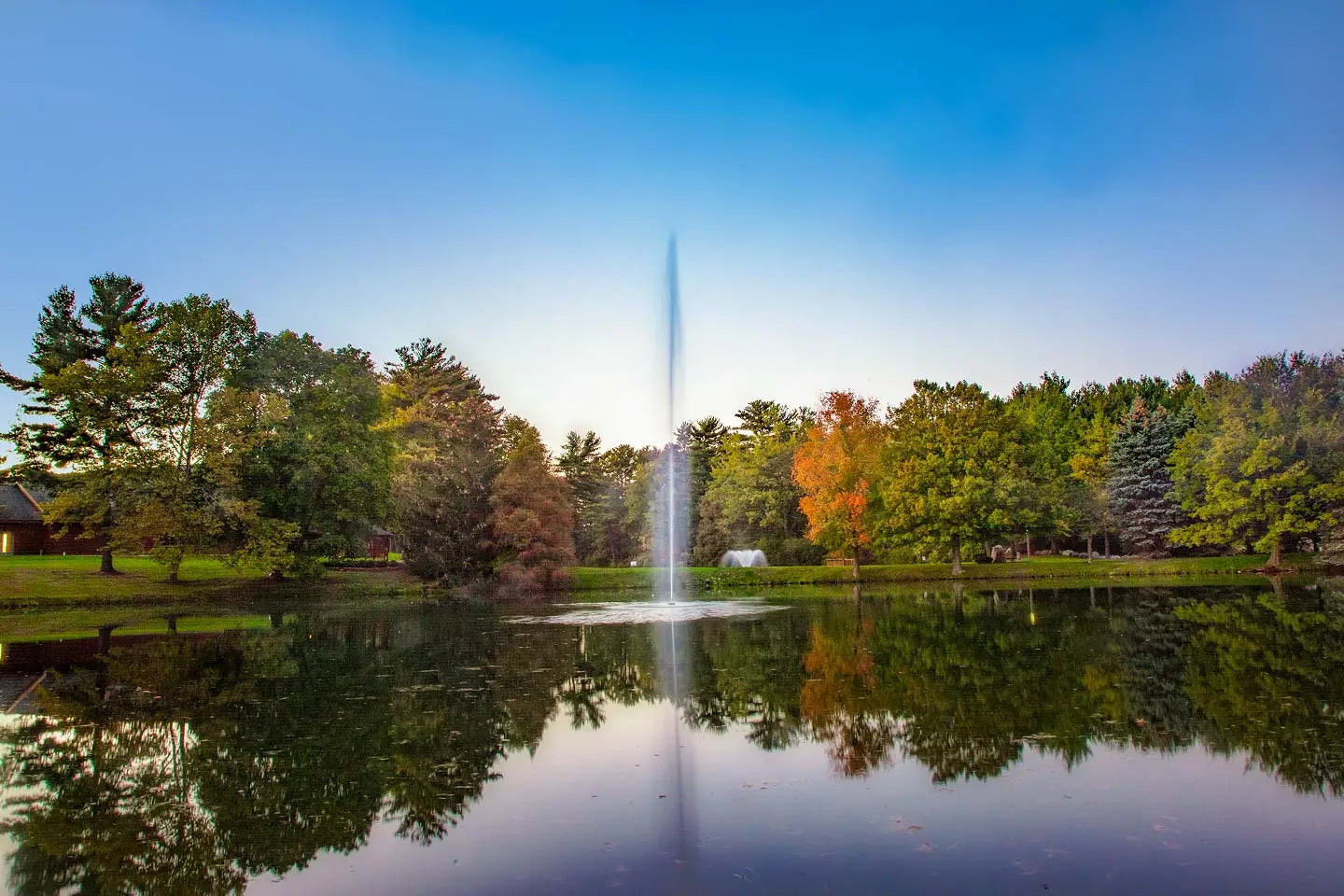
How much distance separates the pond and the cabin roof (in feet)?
150

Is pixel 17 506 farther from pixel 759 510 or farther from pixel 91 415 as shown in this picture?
pixel 759 510

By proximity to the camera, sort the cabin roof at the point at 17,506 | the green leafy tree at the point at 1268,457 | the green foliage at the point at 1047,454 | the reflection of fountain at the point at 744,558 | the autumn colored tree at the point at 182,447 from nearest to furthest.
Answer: the autumn colored tree at the point at 182,447 < the green leafy tree at the point at 1268,457 < the green foliage at the point at 1047,454 < the cabin roof at the point at 17,506 < the reflection of fountain at the point at 744,558

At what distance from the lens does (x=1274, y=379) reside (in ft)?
174

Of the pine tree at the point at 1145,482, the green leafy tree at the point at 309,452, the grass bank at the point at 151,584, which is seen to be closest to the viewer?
the grass bank at the point at 151,584

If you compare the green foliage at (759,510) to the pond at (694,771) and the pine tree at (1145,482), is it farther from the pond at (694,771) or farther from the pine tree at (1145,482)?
the pond at (694,771)

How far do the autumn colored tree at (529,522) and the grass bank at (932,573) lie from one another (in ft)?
7.68

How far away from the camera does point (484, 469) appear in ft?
167

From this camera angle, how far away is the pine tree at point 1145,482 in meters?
57.7

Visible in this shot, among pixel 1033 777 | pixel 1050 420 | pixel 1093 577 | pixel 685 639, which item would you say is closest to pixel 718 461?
pixel 1050 420

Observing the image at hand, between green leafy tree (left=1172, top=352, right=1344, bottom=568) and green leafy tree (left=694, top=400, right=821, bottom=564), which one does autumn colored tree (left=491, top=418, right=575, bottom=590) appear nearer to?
green leafy tree (left=694, top=400, right=821, bottom=564)

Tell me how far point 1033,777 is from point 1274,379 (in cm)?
5559

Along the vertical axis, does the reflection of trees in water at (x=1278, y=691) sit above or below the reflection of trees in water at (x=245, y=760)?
above

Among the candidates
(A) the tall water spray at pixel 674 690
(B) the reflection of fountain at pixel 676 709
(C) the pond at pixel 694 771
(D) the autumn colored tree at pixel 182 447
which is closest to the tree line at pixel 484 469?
(D) the autumn colored tree at pixel 182 447

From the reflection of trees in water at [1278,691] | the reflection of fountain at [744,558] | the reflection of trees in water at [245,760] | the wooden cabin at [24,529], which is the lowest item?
the reflection of trees in water at [245,760]
